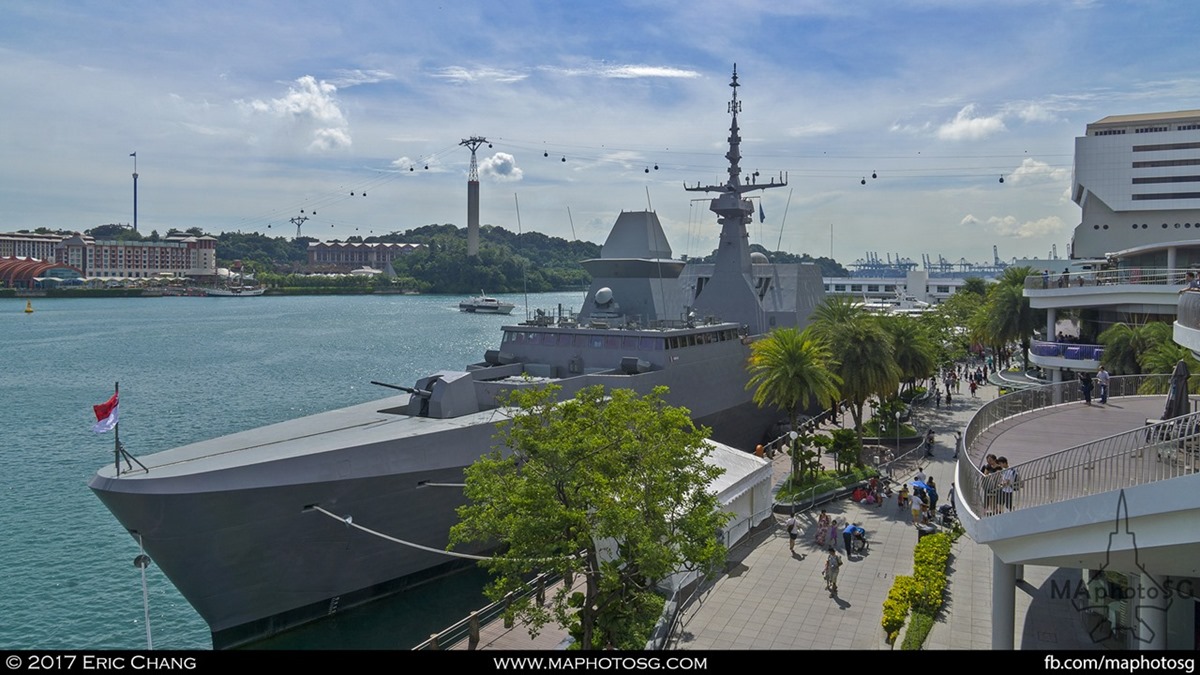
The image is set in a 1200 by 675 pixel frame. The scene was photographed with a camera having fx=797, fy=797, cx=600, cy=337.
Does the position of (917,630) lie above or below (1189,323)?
below

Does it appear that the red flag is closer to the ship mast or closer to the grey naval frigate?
the grey naval frigate

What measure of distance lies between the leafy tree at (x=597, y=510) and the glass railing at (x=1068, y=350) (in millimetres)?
23320

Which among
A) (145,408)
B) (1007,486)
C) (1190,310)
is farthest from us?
(145,408)

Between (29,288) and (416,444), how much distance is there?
7104 inches

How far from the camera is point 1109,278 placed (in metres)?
33.3

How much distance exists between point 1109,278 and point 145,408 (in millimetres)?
49756

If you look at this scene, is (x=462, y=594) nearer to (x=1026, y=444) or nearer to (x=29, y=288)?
(x=1026, y=444)

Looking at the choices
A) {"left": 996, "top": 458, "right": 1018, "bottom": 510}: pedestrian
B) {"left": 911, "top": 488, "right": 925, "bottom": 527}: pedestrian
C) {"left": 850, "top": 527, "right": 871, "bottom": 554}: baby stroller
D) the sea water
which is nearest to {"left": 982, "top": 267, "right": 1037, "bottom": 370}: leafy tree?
{"left": 911, "top": 488, "right": 925, "bottom": 527}: pedestrian

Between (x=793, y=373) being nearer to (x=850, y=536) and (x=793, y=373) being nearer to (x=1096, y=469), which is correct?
(x=850, y=536)

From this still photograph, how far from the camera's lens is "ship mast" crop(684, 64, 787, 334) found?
3538cm

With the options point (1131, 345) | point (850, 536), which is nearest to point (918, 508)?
point (850, 536)

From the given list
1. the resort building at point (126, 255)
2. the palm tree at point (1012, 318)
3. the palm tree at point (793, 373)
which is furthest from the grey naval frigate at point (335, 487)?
the resort building at point (126, 255)

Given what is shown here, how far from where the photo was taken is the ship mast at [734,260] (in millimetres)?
35375

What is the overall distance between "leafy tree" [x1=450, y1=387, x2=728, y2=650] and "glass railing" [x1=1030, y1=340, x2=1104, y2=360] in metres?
23.3
